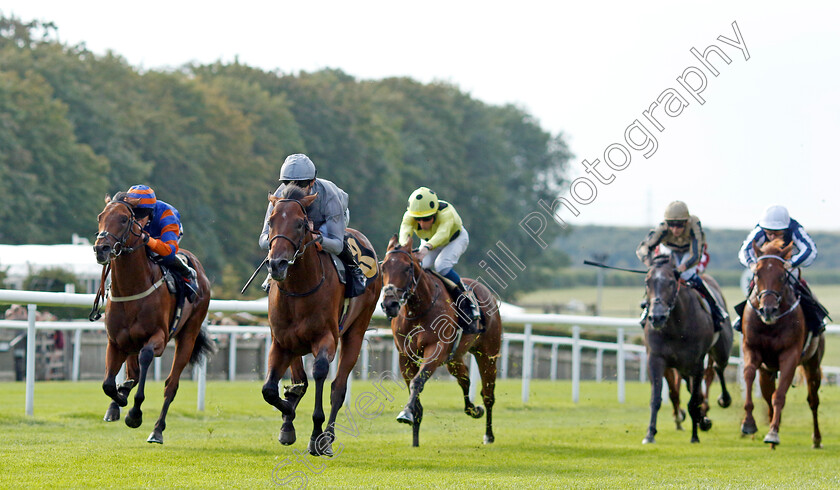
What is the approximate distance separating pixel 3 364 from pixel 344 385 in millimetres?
10844

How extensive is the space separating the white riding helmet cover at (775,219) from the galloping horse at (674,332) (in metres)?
0.86

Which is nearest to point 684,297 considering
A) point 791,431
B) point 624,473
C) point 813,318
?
point 813,318

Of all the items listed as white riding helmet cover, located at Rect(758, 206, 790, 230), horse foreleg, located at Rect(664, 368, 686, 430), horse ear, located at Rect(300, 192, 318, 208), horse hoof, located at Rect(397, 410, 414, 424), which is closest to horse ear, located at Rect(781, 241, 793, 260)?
white riding helmet cover, located at Rect(758, 206, 790, 230)

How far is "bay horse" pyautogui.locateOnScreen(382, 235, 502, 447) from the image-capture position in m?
8.90

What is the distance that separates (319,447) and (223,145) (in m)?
33.6

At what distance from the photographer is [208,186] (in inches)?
1512

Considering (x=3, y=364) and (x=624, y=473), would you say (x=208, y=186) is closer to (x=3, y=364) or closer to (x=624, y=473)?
(x=3, y=364)

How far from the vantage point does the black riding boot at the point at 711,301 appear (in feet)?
36.1

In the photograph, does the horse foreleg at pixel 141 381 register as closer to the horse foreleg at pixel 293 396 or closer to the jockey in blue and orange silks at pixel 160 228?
the jockey in blue and orange silks at pixel 160 228

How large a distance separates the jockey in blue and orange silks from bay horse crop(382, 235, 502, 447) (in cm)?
145

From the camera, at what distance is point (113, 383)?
25.5 feet

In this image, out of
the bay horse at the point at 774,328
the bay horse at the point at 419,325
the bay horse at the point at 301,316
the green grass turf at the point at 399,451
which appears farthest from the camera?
the bay horse at the point at 774,328

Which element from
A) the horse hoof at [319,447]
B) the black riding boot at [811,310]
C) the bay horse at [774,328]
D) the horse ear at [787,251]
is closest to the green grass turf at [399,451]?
the horse hoof at [319,447]

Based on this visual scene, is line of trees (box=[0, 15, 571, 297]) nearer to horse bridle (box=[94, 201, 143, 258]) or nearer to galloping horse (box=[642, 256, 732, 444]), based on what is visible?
galloping horse (box=[642, 256, 732, 444])
